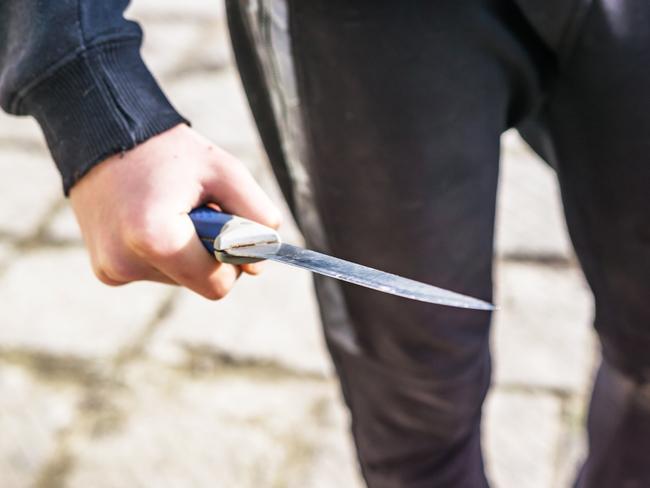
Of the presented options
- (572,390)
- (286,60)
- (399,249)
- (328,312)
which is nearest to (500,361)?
(572,390)

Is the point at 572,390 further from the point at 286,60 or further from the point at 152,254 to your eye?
the point at 152,254

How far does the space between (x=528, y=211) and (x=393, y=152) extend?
1.27m

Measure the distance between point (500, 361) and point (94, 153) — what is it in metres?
1.10

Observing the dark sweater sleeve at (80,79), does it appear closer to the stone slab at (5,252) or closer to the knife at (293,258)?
the knife at (293,258)

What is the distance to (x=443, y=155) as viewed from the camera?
0.80 metres

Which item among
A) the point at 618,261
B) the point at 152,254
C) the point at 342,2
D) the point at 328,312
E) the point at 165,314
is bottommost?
the point at 165,314

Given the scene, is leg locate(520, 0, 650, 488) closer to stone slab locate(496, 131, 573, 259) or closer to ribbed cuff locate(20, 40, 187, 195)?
ribbed cuff locate(20, 40, 187, 195)

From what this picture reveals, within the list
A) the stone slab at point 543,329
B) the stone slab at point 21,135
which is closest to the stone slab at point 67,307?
the stone slab at point 21,135

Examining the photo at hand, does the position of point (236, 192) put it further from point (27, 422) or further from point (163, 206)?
point (27, 422)

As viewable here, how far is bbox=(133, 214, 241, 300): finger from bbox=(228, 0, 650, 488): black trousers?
0.73 feet

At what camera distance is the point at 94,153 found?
69 centimetres

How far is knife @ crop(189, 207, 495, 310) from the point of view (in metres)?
0.59

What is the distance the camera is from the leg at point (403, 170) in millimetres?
755

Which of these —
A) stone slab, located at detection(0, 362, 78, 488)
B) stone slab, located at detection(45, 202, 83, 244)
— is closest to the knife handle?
stone slab, located at detection(0, 362, 78, 488)
